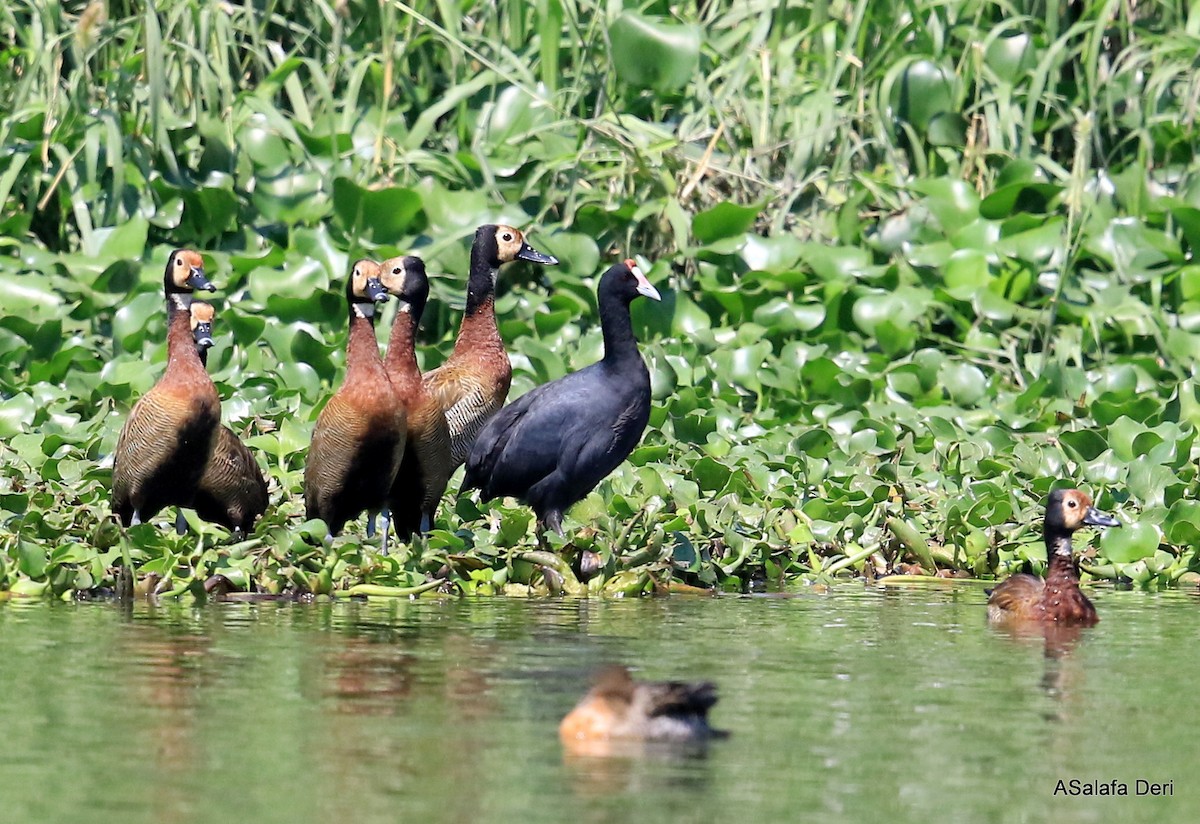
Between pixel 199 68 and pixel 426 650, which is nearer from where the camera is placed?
pixel 426 650

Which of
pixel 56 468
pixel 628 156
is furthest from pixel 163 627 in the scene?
pixel 628 156

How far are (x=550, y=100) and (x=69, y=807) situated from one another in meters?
8.19

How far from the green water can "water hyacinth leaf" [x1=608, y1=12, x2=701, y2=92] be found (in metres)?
5.02

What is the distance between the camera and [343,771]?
185 inches

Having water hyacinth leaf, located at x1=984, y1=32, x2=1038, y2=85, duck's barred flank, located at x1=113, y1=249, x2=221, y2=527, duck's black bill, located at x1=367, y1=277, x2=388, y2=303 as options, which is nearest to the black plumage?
duck's black bill, located at x1=367, y1=277, x2=388, y2=303

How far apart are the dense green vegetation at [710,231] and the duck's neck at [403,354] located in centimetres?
60

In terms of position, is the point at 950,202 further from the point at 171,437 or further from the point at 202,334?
the point at 171,437

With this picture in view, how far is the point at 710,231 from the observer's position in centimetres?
1136

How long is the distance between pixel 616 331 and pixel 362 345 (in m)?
1.27

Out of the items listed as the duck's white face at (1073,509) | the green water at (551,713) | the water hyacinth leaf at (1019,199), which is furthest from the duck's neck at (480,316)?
the duck's white face at (1073,509)

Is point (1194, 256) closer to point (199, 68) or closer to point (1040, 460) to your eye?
point (1040, 460)

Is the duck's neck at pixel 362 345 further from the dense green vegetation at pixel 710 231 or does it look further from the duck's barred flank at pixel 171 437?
the dense green vegetation at pixel 710 231

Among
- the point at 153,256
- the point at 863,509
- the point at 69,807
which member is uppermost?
the point at 153,256

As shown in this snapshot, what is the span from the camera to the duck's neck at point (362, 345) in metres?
8.20
